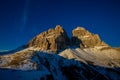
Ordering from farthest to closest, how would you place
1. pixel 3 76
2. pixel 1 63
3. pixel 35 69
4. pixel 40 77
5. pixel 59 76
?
pixel 1 63
pixel 59 76
pixel 35 69
pixel 40 77
pixel 3 76

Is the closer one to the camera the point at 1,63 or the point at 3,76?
the point at 3,76

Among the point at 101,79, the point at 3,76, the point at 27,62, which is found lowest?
the point at 101,79

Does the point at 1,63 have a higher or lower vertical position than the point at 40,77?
higher

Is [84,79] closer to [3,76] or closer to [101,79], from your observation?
[101,79]

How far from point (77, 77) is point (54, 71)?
25.9m

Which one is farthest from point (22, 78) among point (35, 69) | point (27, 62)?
point (27, 62)

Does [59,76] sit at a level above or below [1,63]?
below

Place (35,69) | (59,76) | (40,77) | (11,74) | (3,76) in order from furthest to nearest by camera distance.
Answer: (59,76) < (35,69) < (40,77) < (11,74) < (3,76)

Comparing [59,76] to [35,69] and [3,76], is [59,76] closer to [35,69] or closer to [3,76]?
[35,69]

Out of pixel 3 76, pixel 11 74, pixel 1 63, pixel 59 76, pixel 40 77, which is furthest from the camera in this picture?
pixel 1 63

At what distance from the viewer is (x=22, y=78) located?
136 metres

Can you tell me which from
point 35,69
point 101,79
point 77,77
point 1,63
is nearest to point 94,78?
point 101,79

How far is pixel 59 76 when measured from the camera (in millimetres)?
182500

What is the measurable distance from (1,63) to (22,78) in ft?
232
